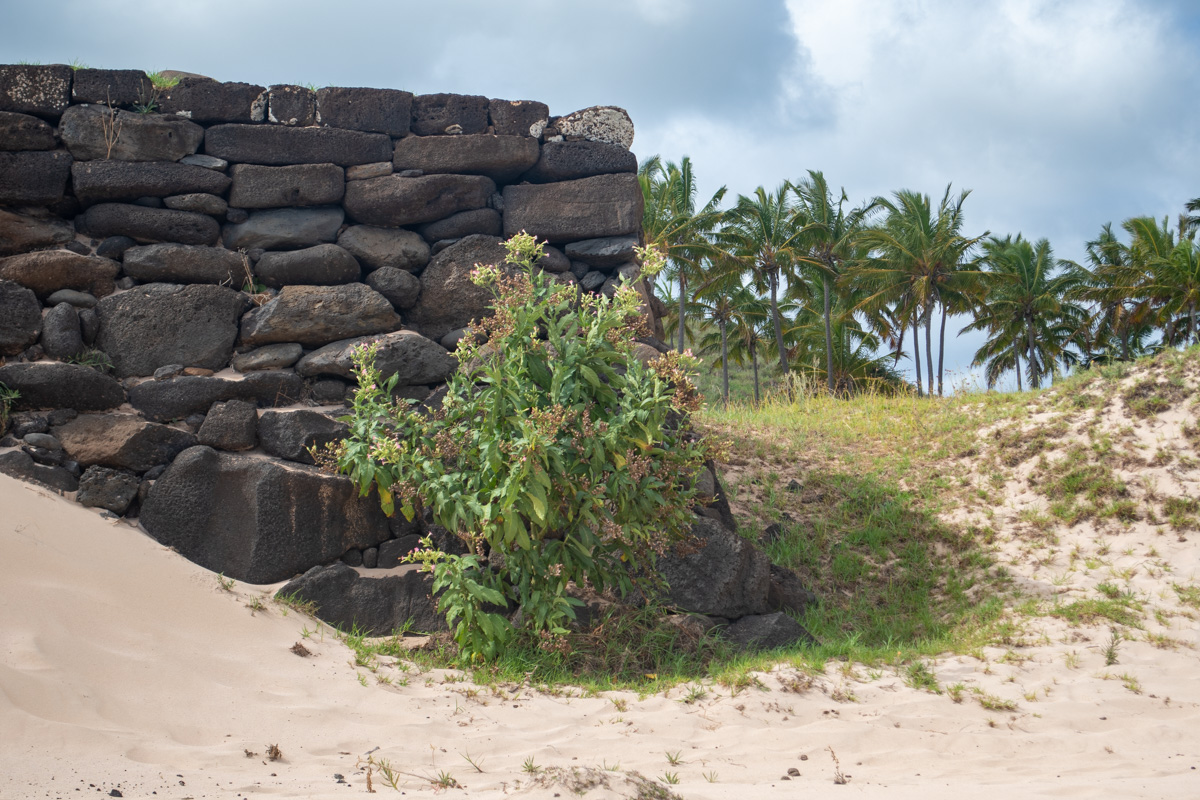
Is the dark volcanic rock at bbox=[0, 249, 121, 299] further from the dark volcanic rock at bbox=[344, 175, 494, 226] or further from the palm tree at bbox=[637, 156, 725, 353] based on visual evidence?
the palm tree at bbox=[637, 156, 725, 353]

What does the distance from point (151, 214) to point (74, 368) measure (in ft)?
4.54

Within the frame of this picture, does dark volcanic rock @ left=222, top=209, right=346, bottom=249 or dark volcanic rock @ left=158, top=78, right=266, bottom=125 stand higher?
dark volcanic rock @ left=158, top=78, right=266, bottom=125

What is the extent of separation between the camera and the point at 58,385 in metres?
5.44

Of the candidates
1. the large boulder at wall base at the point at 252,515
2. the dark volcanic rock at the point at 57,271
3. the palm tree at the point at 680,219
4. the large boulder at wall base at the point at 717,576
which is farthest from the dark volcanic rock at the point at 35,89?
the palm tree at the point at 680,219

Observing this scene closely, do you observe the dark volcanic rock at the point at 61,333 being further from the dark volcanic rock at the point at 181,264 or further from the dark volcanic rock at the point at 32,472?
the dark volcanic rock at the point at 32,472

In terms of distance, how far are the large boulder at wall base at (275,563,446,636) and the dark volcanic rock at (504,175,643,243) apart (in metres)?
2.91

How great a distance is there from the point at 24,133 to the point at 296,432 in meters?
3.15

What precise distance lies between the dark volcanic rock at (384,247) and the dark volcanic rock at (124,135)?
1.40m

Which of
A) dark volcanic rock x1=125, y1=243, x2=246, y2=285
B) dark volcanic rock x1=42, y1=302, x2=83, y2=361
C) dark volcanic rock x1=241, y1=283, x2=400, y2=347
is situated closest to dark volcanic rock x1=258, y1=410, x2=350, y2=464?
dark volcanic rock x1=241, y1=283, x2=400, y2=347

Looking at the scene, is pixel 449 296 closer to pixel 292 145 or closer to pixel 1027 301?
pixel 292 145

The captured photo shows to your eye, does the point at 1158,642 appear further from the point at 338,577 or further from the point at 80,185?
the point at 80,185

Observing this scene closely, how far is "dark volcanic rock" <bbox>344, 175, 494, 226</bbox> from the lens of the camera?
21.3 feet

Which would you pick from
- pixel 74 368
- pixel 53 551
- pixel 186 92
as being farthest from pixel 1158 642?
pixel 186 92

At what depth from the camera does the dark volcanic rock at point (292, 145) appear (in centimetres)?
648
